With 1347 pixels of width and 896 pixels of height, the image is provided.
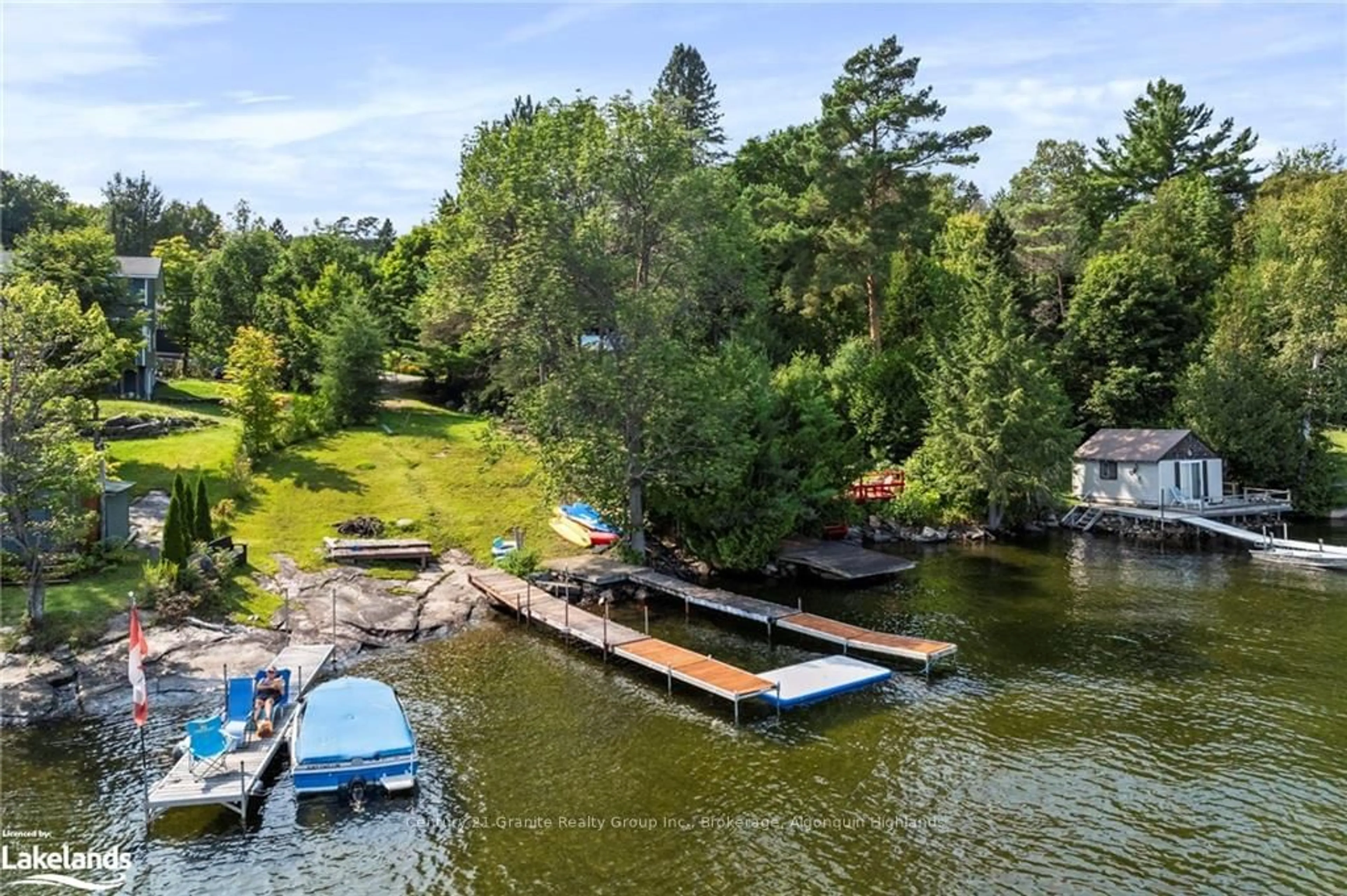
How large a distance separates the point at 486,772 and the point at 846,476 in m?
27.4

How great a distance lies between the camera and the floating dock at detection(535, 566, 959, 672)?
27316 mm

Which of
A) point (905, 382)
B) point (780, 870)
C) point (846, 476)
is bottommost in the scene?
point (780, 870)

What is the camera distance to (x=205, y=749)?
1894 cm

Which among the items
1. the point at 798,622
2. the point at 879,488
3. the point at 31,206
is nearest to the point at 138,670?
the point at 798,622

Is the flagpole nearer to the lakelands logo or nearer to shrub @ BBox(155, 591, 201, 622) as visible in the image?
the lakelands logo

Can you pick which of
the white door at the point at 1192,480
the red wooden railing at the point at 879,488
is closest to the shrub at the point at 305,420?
the red wooden railing at the point at 879,488

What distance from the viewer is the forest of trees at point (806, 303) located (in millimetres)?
37281

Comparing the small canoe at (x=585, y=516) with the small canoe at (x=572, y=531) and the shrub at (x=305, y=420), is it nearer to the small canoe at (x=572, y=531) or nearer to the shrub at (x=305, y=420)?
the small canoe at (x=572, y=531)

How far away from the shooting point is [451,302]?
44156 mm

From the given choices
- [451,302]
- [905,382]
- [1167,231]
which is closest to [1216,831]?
[451,302]

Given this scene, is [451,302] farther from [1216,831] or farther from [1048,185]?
[1048,185]

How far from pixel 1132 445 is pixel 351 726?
159 feet

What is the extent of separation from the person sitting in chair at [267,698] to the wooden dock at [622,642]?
9.74 metres

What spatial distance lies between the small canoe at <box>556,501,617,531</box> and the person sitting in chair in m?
18.5
